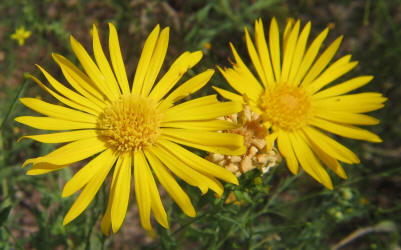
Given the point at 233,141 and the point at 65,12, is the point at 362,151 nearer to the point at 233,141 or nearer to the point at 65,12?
the point at 233,141

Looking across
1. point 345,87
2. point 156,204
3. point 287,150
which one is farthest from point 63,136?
point 345,87

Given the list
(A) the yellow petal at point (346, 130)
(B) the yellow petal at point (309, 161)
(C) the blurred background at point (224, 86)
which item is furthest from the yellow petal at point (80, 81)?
(A) the yellow petal at point (346, 130)

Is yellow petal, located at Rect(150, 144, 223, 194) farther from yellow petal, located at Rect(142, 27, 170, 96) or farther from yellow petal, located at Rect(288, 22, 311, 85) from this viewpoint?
yellow petal, located at Rect(288, 22, 311, 85)

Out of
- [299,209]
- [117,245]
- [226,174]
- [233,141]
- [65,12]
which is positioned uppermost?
[65,12]

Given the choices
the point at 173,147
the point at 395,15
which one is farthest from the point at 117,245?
the point at 395,15

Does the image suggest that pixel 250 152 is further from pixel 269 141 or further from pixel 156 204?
pixel 156 204

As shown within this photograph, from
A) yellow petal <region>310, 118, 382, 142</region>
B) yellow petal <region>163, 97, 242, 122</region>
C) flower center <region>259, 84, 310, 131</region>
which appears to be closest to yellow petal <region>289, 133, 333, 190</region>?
flower center <region>259, 84, 310, 131</region>

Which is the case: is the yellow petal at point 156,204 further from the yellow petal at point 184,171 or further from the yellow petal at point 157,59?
the yellow petal at point 157,59
